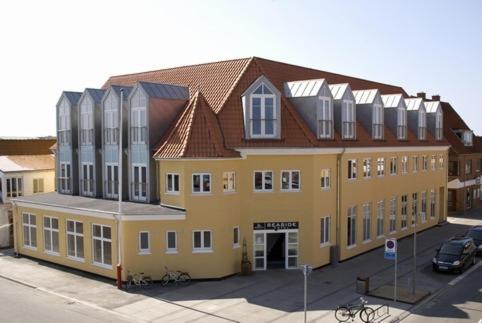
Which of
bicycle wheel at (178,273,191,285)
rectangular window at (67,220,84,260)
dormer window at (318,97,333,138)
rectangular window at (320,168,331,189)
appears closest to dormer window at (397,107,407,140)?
dormer window at (318,97,333,138)

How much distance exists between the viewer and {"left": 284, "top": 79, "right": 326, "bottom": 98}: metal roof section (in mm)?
27750

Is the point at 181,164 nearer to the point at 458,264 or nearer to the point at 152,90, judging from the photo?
the point at 152,90

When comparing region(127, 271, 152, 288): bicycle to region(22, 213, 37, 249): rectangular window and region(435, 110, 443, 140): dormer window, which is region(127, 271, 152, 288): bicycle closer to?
region(22, 213, 37, 249): rectangular window

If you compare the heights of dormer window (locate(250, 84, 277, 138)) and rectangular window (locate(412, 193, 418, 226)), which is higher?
dormer window (locate(250, 84, 277, 138))

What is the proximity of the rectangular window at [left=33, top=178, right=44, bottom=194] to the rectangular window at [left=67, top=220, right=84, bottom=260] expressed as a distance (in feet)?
33.3

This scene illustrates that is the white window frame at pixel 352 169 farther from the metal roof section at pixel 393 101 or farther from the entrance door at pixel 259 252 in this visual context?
the metal roof section at pixel 393 101

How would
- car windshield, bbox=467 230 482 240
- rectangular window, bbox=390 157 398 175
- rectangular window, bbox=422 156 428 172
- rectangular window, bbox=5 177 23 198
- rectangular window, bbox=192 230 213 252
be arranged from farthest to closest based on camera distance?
rectangular window, bbox=422 156 428 172, rectangular window, bbox=390 157 398 175, rectangular window, bbox=5 177 23 198, car windshield, bbox=467 230 482 240, rectangular window, bbox=192 230 213 252

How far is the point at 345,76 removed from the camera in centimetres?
3838

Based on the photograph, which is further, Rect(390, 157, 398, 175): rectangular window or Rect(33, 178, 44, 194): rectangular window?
Rect(33, 178, 44, 194): rectangular window

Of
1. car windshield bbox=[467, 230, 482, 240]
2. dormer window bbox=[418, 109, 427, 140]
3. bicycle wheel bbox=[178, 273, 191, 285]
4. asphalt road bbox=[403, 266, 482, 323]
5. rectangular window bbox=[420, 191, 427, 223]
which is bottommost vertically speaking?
asphalt road bbox=[403, 266, 482, 323]

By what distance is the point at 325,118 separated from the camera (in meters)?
28.0

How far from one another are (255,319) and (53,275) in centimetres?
1218

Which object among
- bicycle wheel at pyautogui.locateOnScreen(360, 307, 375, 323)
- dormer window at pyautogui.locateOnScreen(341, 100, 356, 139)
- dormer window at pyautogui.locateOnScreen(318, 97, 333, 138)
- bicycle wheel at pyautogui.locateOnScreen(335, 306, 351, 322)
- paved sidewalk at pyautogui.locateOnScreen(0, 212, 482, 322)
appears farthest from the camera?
dormer window at pyautogui.locateOnScreen(341, 100, 356, 139)

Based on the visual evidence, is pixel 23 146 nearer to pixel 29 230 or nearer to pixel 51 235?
pixel 29 230
